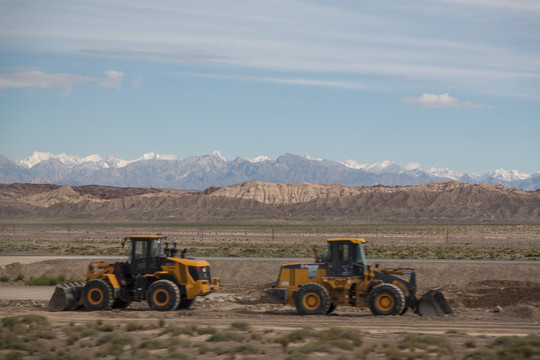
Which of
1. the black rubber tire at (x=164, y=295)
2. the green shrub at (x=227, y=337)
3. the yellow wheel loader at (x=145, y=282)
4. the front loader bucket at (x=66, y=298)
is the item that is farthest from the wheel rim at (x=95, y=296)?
the green shrub at (x=227, y=337)

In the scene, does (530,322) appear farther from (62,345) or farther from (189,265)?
(62,345)

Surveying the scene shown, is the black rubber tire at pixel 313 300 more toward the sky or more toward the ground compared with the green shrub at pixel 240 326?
more toward the sky

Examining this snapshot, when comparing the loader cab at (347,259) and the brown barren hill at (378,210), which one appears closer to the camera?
the loader cab at (347,259)

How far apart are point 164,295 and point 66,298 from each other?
11.2ft

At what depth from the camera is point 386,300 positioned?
20391 mm

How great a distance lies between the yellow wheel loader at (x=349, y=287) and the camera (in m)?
20.5

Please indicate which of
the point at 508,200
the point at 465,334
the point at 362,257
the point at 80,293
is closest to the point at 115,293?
the point at 80,293

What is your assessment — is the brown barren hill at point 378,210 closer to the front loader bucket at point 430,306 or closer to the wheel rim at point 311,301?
the front loader bucket at point 430,306

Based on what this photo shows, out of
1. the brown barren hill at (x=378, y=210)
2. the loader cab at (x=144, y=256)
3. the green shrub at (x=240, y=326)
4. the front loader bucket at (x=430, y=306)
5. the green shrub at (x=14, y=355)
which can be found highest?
the brown barren hill at (x=378, y=210)

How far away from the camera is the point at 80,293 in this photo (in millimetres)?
22938

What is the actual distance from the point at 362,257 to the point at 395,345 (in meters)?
5.66

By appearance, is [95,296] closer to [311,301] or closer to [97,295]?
[97,295]

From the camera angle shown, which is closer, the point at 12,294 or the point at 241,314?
the point at 241,314

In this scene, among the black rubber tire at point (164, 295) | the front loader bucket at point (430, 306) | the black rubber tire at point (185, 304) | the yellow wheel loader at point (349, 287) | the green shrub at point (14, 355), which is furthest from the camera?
the black rubber tire at point (185, 304)
